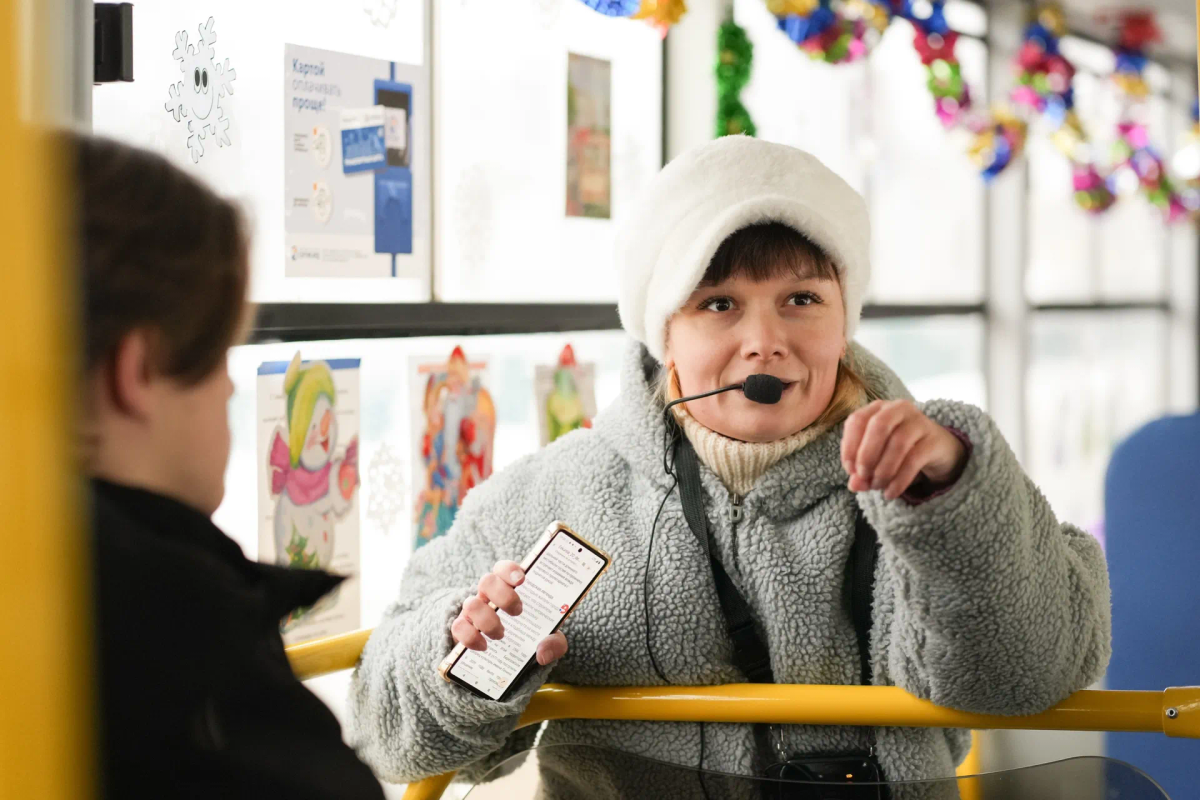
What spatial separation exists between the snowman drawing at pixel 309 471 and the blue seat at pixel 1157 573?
105cm

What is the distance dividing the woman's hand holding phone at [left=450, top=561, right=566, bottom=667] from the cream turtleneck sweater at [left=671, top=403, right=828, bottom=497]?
225 millimetres

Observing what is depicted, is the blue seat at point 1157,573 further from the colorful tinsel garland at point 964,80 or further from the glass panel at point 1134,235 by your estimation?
the glass panel at point 1134,235

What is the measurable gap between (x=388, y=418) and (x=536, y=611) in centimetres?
92

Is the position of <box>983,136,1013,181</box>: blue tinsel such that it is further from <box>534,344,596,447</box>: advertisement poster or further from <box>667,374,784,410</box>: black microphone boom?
<box>667,374,784,410</box>: black microphone boom

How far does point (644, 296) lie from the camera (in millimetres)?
1179

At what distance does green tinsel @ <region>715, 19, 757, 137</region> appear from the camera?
8.58 ft

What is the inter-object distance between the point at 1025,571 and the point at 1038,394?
4005 millimetres

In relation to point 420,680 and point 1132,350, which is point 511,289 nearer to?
point 420,680

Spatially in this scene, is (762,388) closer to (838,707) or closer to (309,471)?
(838,707)

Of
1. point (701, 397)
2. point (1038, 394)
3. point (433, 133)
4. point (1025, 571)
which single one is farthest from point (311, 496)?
point (1038, 394)

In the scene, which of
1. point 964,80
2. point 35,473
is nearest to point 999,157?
point 964,80

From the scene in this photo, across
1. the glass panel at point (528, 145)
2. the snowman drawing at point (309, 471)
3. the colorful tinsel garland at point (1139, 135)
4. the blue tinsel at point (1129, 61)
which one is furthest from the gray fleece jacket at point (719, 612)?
the blue tinsel at point (1129, 61)

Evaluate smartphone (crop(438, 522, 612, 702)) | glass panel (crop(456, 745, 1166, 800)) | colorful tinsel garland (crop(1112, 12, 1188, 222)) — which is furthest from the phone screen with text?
colorful tinsel garland (crop(1112, 12, 1188, 222))

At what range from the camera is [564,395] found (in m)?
2.32
